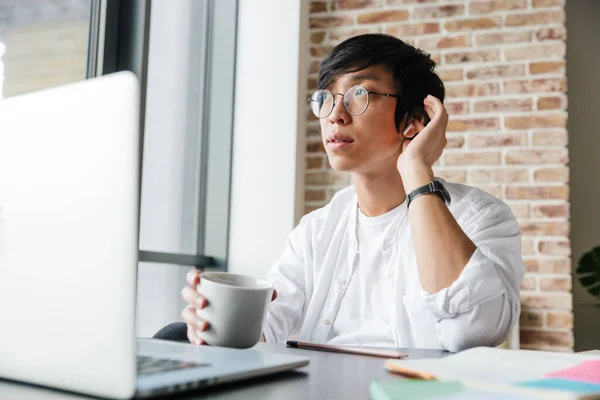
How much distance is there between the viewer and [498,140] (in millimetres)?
2762

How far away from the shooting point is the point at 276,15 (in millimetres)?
3084

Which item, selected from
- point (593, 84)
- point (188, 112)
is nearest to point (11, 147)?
point (188, 112)

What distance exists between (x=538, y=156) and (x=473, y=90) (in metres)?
0.43

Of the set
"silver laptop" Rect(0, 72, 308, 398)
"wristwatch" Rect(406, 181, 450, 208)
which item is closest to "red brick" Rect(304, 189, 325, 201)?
"wristwatch" Rect(406, 181, 450, 208)

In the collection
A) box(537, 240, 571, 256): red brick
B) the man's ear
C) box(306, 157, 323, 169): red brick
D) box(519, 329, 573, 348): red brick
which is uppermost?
box(306, 157, 323, 169): red brick

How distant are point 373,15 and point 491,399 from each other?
9.20ft

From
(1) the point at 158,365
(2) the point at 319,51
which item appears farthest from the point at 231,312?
(2) the point at 319,51

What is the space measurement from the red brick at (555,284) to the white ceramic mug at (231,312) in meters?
2.06

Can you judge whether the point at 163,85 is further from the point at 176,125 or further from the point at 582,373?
the point at 582,373

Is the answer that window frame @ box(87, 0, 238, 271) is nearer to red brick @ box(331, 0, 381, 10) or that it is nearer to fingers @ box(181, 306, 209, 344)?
red brick @ box(331, 0, 381, 10)

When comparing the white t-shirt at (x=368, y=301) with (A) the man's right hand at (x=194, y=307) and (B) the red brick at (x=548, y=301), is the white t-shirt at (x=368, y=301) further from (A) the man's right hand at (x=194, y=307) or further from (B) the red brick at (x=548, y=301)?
(B) the red brick at (x=548, y=301)

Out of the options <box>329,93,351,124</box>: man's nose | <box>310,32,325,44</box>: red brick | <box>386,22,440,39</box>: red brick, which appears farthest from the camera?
<box>310,32,325,44</box>: red brick

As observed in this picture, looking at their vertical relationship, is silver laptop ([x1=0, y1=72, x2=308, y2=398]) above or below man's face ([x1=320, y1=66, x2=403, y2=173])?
below

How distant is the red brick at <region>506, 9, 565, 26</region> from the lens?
2723mm
